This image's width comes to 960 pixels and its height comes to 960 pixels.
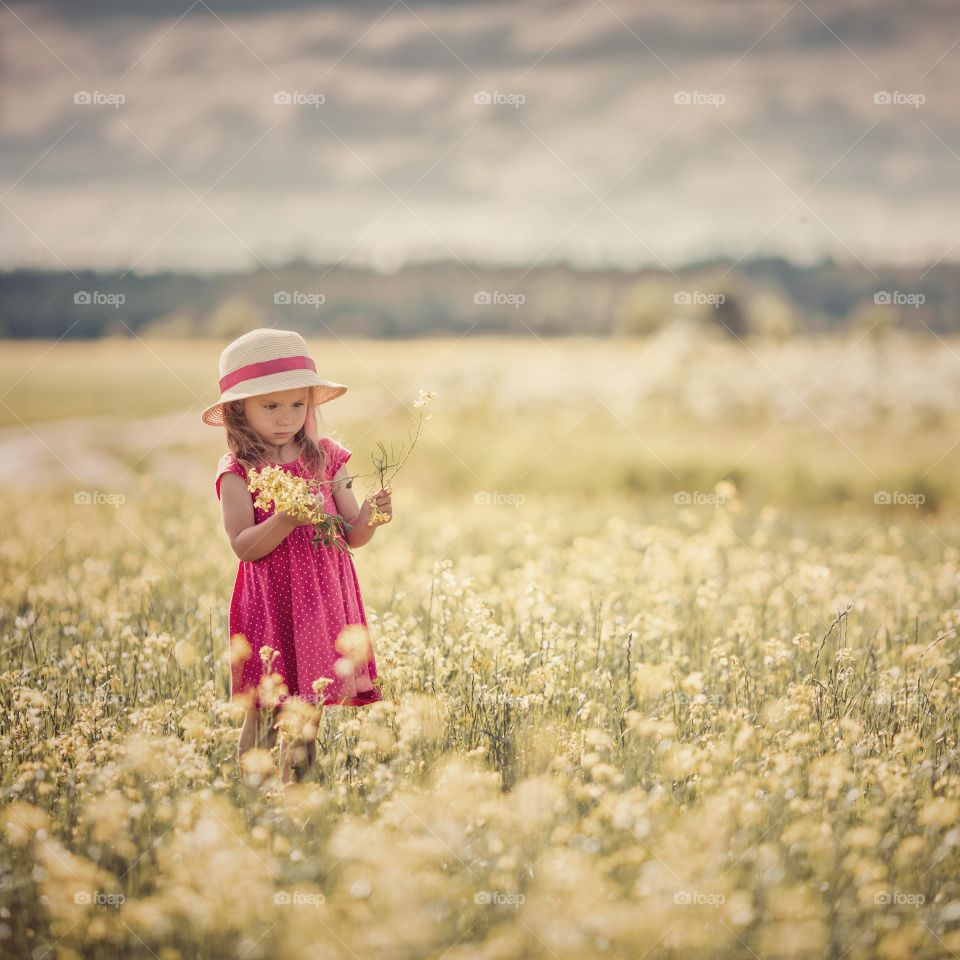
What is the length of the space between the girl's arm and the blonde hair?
11 cm

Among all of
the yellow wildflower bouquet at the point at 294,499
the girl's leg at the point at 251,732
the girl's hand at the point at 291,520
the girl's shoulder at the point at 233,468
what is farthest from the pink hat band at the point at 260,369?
the girl's leg at the point at 251,732

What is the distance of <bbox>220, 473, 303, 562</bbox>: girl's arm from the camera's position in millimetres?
3793

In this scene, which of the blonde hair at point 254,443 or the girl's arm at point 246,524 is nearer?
the girl's arm at point 246,524

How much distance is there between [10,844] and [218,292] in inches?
1484

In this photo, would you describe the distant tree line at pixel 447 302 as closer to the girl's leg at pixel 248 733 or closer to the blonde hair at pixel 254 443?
the blonde hair at pixel 254 443

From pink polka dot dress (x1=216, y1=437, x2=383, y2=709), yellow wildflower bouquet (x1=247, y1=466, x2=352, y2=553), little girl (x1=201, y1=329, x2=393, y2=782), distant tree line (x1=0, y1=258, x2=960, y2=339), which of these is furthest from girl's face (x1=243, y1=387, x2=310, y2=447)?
distant tree line (x1=0, y1=258, x2=960, y2=339)

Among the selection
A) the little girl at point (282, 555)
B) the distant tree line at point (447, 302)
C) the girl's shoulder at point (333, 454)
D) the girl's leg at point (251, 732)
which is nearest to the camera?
the little girl at point (282, 555)

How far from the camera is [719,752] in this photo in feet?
12.9

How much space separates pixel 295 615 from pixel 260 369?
1.01 meters

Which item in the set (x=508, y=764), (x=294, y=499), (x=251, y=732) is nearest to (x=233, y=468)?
(x=294, y=499)

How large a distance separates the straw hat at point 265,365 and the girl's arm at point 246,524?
28 cm

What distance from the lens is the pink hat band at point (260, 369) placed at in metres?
3.98

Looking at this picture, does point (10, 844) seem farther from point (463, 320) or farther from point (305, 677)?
point (463, 320)

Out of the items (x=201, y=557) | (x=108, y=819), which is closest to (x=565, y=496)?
(x=201, y=557)
